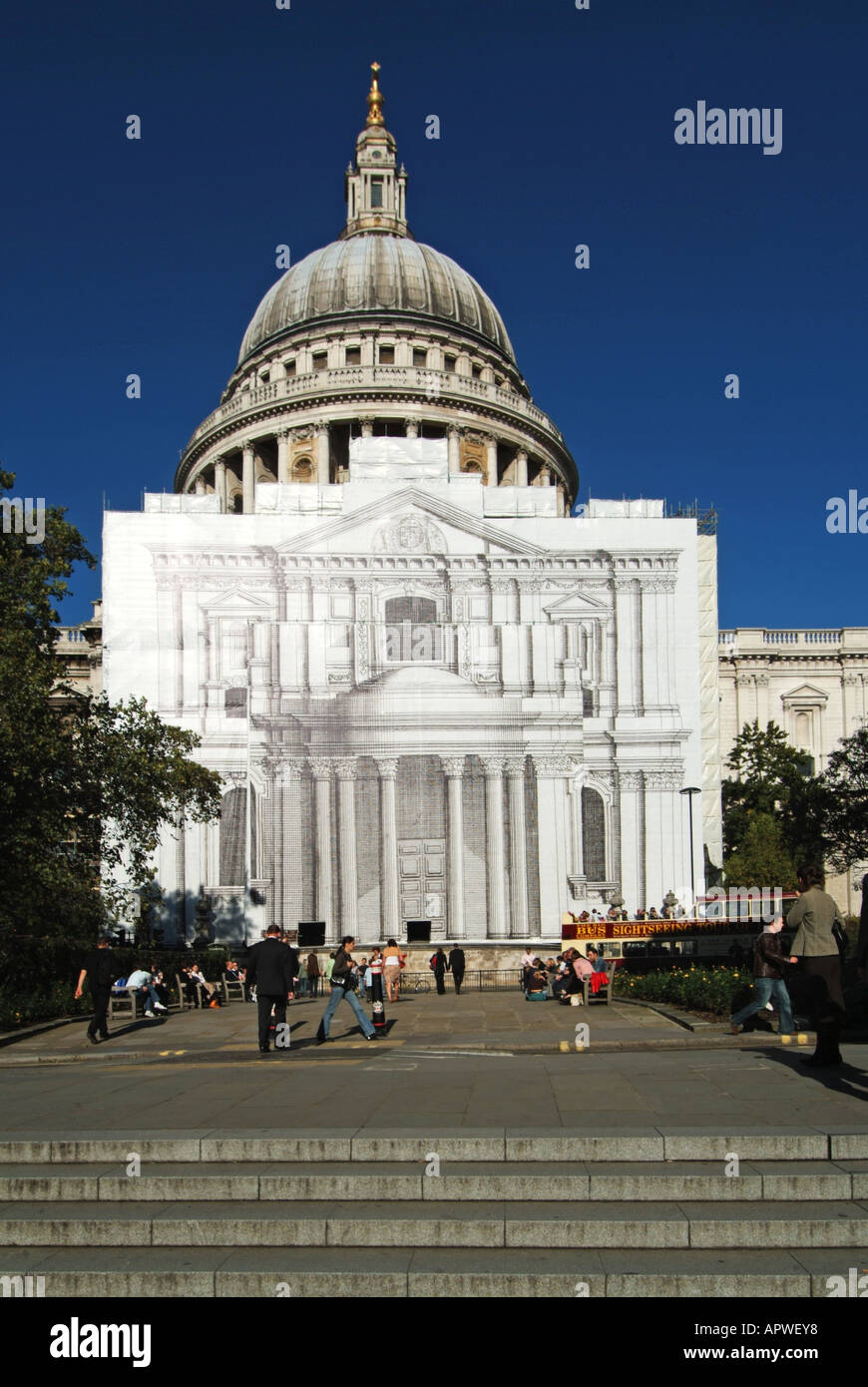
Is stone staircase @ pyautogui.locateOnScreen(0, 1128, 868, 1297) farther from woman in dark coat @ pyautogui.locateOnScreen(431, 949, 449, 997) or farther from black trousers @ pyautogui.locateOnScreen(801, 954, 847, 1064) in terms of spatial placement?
woman in dark coat @ pyautogui.locateOnScreen(431, 949, 449, 997)

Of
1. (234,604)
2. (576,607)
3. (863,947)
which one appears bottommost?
(863,947)

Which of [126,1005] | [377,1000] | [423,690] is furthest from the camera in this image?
[423,690]

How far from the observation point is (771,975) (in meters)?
14.4

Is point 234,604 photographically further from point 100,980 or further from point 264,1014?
point 264,1014

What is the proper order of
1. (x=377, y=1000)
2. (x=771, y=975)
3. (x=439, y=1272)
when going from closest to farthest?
(x=439, y=1272) → (x=771, y=975) → (x=377, y=1000)

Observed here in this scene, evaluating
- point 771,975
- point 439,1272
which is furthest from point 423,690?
point 439,1272

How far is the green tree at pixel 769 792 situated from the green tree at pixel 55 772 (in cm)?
2391

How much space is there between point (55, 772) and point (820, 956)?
19.8 metres

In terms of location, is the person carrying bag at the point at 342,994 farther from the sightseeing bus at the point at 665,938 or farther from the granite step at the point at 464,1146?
the sightseeing bus at the point at 665,938

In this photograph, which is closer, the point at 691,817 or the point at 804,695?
the point at 691,817

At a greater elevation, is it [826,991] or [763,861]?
[826,991]

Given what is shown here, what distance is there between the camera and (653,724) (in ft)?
146

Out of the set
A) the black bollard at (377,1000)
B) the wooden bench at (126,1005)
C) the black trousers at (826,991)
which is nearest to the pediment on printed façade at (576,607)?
the black bollard at (377,1000)
